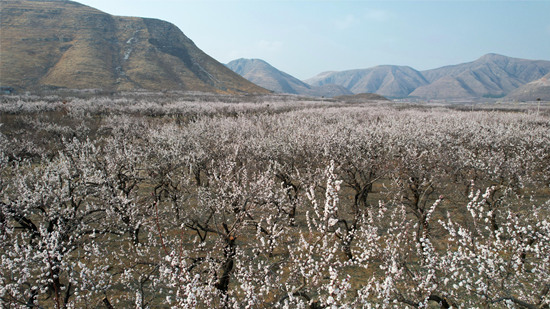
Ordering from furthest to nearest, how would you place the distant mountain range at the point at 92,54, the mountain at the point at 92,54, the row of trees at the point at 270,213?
the mountain at the point at 92,54 < the distant mountain range at the point at 92,54 < the row of trees at the point at 270,213

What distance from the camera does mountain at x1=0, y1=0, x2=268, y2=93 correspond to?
114438 millimetres

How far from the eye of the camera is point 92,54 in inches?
5566

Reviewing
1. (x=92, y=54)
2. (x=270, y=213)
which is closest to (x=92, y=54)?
(x=92, y=54)

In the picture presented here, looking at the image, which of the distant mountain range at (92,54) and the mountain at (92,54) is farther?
the mountain at (92,54)

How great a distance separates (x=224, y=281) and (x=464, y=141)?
2436 centimetres

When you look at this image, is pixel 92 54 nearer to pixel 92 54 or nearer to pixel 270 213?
pixel 92 54

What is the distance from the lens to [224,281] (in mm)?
8727

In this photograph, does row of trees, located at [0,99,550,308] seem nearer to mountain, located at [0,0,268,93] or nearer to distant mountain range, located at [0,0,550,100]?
distant mountain range, located at [0,0,550,100]

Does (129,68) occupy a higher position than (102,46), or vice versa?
(102,46)

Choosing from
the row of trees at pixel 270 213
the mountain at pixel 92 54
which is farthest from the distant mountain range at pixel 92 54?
the row of trees at pixel 270 213

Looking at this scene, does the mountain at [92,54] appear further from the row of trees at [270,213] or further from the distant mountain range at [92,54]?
the row of trees at [270,213]

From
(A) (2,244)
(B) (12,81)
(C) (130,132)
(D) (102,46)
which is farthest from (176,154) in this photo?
(D) (102,46)

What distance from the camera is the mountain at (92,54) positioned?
114 metres

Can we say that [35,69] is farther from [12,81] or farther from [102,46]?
[102,46]
